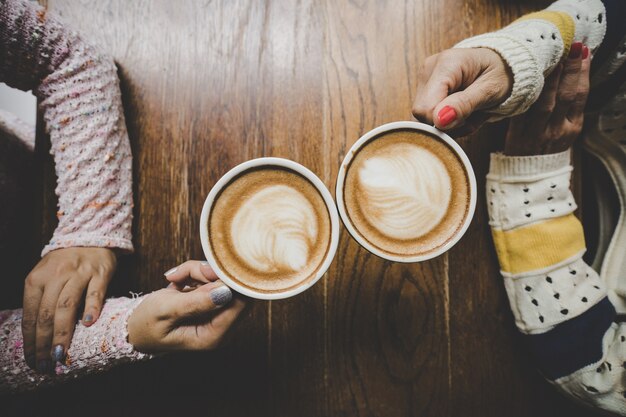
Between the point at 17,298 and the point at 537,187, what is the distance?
1482 millimetres

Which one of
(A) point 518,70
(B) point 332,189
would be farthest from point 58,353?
(A) point 518,70

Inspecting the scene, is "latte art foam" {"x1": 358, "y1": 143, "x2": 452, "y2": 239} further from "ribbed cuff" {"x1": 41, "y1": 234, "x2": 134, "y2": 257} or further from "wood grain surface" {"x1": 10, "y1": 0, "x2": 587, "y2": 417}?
"ribbed cuff" {"x1": 41, "y1": 234, "x2": 134, "y2": 257}

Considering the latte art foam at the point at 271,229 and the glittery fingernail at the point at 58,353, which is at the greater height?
the latte art foam at the point at 271,229

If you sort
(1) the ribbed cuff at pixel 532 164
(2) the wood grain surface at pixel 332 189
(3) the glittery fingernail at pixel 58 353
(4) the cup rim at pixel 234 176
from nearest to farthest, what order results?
(4) the cup rim at pixel 234 176, (3) the glittery fingernail at pixel 58 353, (1) the ribbed cuff at pixel 532 164, (2) the wood grain surface at pixel 332 189

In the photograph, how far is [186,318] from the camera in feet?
2.27

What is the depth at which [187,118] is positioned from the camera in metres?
0.98

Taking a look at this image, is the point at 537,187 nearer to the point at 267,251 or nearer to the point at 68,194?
the point at 267,251

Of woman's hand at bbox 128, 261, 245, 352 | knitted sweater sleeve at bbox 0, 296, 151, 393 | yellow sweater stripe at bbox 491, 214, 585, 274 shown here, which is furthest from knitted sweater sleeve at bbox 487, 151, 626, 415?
knitted sweater sleeve at bbox 0, 296, 151, 393

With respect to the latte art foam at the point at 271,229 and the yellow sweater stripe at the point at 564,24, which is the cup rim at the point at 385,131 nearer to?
the latte art foam at the point at 271,229

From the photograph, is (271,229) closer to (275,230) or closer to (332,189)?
(275,230)

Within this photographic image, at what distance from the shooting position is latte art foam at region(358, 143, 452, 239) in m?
0.69

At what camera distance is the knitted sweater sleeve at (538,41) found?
2.29ft

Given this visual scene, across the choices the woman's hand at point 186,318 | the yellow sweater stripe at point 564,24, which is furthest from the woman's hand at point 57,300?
the yellow sweater stripe at point 564,24

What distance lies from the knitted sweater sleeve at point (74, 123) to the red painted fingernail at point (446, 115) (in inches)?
30.5
